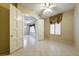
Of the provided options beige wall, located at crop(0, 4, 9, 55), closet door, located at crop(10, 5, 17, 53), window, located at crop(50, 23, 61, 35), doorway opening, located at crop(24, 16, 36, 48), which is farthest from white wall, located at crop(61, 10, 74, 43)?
beige wall, located at crop(0, 4, 9, 55)

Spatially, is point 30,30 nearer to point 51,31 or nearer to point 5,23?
point 51,31

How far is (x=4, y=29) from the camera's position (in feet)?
16.9

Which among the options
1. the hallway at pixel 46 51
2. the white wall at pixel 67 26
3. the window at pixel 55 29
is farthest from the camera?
the window at pixel 55 29

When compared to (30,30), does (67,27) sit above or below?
above

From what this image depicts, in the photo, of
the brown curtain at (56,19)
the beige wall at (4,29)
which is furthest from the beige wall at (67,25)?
the beige wall at (4,29)

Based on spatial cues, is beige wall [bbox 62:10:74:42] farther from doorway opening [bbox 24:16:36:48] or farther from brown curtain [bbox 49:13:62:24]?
doorway opening [bbox 24:16:36:48]

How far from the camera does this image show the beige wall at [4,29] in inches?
197

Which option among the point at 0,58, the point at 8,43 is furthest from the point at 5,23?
the point at 0,58

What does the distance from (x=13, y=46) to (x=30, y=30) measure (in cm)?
1091

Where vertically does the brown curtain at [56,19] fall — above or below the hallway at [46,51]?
above

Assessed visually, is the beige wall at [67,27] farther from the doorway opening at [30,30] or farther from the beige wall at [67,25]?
the doorway opening at [30,30]

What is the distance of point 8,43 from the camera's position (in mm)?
5262

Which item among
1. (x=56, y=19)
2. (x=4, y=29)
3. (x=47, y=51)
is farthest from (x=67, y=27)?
(x=4, y=29)

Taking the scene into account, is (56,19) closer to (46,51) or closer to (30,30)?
(30,30)
